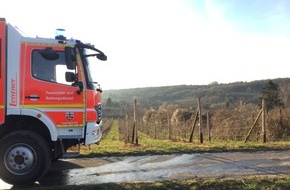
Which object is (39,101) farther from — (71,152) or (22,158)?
(71,152)

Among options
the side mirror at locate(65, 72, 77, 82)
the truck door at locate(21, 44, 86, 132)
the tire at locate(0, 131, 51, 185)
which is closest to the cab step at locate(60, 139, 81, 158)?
the truck door at locate(21, 44, 86, 132)

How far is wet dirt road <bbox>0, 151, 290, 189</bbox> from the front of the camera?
29.3 feet

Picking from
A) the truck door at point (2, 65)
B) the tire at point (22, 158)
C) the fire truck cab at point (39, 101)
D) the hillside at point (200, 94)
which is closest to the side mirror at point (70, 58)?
the fire truck cab at point (39, 101)

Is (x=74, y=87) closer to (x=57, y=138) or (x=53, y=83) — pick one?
(x=53, y=83)

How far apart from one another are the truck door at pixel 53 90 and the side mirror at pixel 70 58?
0.09 meters

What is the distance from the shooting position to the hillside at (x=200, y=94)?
212 ft

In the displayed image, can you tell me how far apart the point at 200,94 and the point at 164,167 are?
243ft

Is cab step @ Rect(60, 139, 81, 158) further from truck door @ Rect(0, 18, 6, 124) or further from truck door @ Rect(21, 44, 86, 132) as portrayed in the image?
truck door @ Rect(0, 18, 6, 124)

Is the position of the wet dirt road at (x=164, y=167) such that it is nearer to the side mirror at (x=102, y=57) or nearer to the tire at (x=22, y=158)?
the tire at (x=22, y=158)

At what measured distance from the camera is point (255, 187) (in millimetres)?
7949

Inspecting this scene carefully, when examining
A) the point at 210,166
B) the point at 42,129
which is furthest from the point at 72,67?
the point at 210,166

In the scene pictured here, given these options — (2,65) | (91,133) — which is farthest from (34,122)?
(2,65)

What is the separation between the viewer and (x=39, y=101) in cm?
866

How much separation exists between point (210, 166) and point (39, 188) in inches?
169
